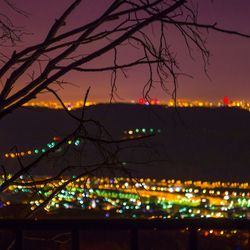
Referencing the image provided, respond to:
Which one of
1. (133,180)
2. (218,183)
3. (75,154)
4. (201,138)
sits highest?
(201,138)

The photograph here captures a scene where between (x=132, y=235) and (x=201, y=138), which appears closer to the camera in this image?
(x=132, y=235)

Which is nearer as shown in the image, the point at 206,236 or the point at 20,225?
the point at 20,225

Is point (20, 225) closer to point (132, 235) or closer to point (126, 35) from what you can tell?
point (132, 235)

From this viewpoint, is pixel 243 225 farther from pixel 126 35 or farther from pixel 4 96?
pixel 4 96

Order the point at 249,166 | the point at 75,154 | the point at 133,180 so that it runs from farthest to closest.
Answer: the point at 249,166 → the point at 75,154 → the point at 133,180

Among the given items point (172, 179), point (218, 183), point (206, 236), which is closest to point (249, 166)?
point (218, 183)

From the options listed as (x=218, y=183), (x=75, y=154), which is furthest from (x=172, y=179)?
(x=75, y=154)

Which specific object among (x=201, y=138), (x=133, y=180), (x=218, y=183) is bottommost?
(x=133, y=180)

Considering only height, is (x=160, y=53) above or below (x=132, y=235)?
above

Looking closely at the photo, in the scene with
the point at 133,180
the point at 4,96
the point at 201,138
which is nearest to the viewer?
the point at 4,96
